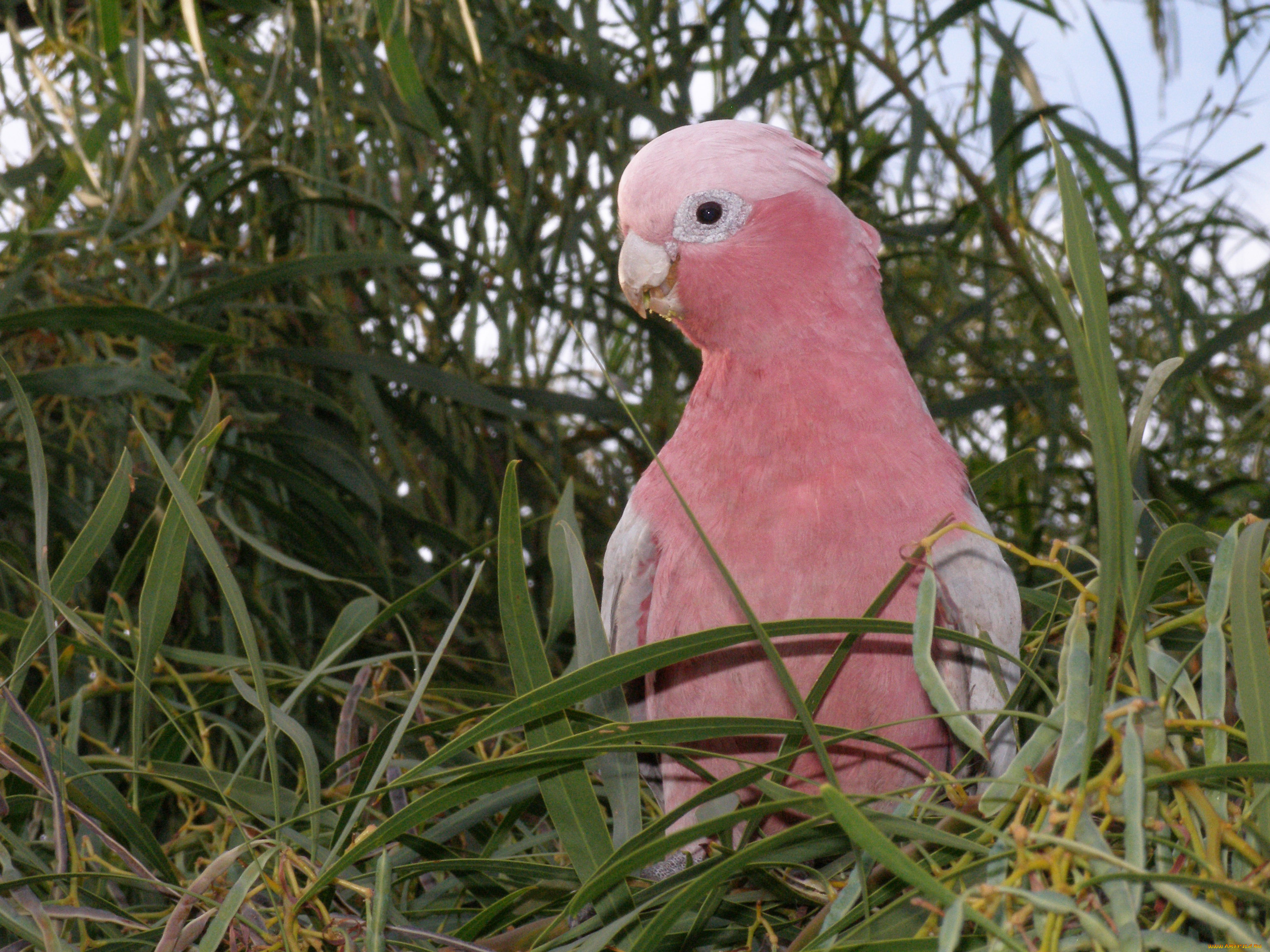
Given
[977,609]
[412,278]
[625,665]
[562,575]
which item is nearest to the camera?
[625,665]

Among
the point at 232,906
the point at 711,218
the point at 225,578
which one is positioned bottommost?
the point at 232,906

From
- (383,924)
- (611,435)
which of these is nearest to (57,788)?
(383,924)

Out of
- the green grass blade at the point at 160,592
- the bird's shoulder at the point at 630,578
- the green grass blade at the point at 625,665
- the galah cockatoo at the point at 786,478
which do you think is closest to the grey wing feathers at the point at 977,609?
the galah cockatoo at the point at 786,478

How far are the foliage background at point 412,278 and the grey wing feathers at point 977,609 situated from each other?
0.32m

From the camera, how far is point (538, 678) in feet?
1.30

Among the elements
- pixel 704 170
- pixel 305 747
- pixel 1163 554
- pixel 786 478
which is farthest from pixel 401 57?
pixel 1163 554

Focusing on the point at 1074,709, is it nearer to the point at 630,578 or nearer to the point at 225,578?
the point at 225,578

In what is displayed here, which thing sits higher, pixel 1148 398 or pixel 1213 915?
pixel 1148 398

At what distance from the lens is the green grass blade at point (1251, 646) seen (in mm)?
299

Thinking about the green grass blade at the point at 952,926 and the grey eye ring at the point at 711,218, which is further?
the grey eye ring at the point at 711,218

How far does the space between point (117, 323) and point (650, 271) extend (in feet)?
1.11

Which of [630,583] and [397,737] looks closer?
[397,737]

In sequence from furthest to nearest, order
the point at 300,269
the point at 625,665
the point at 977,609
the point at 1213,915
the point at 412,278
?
the point at 412,278
the point at 300,269
the point at 977,609
the point at 625,665
the point at 1213,915

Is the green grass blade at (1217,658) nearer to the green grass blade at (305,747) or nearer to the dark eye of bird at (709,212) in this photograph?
the green grass blade at (305,747)
